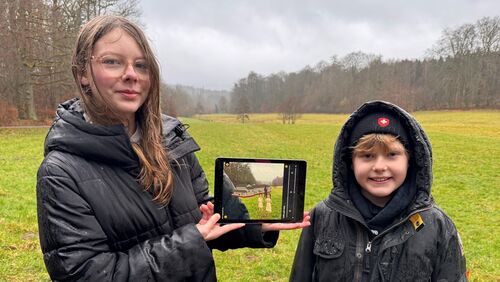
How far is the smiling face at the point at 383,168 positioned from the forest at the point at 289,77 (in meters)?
1.32

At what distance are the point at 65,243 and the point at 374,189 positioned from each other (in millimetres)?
1739

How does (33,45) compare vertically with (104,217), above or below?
above

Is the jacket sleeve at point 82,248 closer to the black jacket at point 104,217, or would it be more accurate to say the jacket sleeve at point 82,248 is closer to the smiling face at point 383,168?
the black jacket at point 104,217

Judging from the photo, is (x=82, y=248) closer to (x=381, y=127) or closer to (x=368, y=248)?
(x=368, y=248)

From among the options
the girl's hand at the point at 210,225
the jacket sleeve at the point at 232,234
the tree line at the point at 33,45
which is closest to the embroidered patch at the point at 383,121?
Answer: the jacket sleeve at the point at 232,234

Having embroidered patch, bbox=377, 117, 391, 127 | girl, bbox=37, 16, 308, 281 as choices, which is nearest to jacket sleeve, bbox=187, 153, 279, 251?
girl, bbox=37, 16, 308, 281

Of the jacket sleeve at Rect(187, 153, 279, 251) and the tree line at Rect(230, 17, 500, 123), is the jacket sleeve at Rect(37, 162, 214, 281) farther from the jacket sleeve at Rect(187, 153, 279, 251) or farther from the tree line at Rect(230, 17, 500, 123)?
the tree line at Rect(230, 17, 500, 123)

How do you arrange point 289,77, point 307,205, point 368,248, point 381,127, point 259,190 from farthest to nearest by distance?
1. point 289,77
2. point 307,205
3. point 381,127
4. point 368,248
5. point 259,190

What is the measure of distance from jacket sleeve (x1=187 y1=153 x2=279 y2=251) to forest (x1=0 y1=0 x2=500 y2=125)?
46 cm

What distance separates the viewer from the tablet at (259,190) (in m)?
2.11

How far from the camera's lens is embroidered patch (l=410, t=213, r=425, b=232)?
89.6 inches

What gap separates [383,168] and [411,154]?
0.92 feet

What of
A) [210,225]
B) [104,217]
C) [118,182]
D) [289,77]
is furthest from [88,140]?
[289,77]

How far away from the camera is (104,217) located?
171cm
